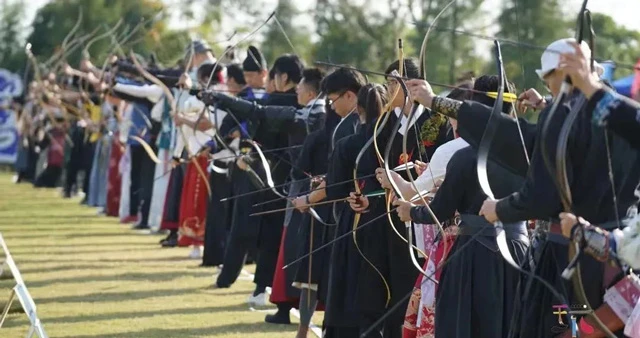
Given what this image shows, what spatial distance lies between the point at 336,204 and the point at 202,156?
16.2 ft

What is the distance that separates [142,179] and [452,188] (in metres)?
10.5

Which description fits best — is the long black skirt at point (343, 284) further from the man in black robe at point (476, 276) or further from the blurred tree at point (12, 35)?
the blurred tree at point (12, 35)

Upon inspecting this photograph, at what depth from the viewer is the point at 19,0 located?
3888 centimetres

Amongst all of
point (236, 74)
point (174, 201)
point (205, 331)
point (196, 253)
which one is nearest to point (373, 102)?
point (205, 331)

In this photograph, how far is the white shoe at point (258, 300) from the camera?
9.32 meters

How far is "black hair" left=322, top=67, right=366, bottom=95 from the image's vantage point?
7164 mm

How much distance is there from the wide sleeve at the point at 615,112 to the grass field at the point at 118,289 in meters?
4.00

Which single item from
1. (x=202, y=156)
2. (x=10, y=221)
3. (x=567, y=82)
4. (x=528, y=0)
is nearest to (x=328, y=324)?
(x=567, y=82)

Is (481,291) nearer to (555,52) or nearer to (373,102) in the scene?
(373,102)

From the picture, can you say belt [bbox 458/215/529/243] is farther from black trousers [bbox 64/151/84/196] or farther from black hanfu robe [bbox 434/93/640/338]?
black trousers [bbox 64/151/84/196]

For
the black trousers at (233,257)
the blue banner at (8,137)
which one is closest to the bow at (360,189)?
the black trousers at (233,257)

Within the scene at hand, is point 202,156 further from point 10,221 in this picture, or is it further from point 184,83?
point 10,221

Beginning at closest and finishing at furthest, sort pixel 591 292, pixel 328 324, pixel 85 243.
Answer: pixel 591 292
pixel 328 324
pixel 85 243

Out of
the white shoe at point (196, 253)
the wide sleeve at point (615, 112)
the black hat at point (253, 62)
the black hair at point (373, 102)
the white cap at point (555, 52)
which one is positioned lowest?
the wide sleeve at point (615, 112)
